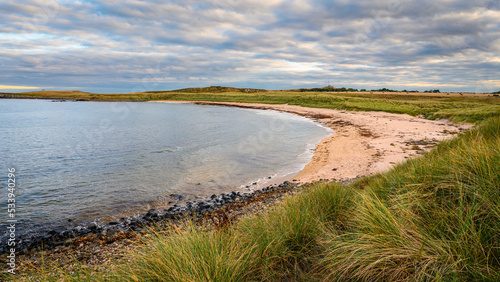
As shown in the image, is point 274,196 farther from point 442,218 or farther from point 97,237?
point 442,218

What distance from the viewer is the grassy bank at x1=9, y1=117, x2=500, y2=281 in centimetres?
304

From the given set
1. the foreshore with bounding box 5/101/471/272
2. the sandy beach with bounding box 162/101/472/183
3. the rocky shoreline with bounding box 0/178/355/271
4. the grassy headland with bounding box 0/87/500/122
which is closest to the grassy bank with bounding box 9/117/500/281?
the foreshore with bounding box 5/101/471/272

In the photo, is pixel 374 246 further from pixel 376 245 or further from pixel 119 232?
pixel 119 232

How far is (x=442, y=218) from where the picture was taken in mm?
3582

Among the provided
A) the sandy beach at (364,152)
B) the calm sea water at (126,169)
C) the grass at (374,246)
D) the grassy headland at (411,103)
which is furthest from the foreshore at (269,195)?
the grassy headland at (411,103)

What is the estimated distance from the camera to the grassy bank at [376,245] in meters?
3.04

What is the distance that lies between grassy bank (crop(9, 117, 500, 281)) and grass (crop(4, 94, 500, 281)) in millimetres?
14

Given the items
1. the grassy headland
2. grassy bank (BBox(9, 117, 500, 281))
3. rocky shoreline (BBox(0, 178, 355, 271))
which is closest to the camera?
grassy bank (BBox(9, 117, 500, 281))

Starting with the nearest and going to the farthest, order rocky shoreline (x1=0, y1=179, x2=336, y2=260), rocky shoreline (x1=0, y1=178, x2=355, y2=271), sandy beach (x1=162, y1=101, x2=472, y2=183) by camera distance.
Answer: rocky shoreline (x1=0, y1=178, x2=355, y2=271)
rocky shoreline (x1=0, y1=179, x2=336, y2=260)
sandy beach (x1=162, y1=101, x2=472, y2=183)

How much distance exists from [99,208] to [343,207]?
355 inches

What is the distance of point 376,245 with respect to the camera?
3.37 metres

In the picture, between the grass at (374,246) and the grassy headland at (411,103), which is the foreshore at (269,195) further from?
the grassy headland at (411,103)

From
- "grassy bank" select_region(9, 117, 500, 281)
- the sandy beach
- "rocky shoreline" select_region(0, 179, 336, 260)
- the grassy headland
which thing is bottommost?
"rocky shoreline" select_region(0, 179, 336, 260)

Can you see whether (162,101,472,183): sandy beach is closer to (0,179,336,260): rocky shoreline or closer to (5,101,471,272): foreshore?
(5,101,471,272): foreshore
